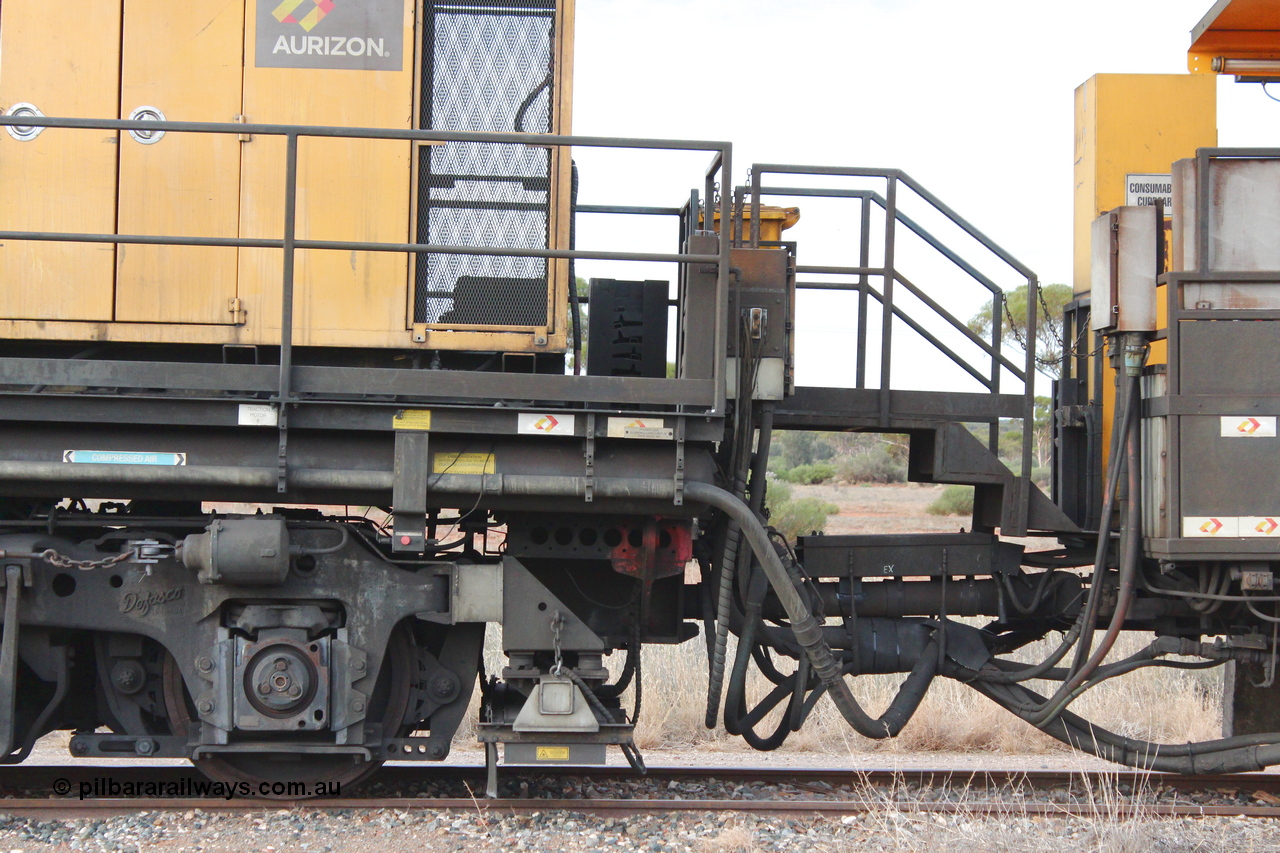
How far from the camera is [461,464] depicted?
457 cm

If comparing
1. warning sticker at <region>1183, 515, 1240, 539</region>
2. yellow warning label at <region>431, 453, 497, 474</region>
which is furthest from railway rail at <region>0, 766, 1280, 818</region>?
yellow warning label at <region>431, 453, 497, 474</region>

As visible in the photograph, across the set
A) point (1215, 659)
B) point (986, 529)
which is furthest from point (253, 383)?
point (1215, 659)

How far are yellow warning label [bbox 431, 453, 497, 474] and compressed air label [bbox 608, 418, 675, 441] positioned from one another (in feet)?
1.93

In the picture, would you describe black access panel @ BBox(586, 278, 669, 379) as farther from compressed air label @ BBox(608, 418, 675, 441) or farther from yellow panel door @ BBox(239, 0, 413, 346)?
yellow panel door @ BBox(239, 0, 413, 346)

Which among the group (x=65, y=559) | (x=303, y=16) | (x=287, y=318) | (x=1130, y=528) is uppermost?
(x=303, y=16)

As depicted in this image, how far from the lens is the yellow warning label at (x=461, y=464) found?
4.57 meters

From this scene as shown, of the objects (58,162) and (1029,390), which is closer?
(58,162)

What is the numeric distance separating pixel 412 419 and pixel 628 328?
1.41m

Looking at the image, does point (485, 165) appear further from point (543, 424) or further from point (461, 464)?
point (461, 464)

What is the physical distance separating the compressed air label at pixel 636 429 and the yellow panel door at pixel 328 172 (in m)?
1.22

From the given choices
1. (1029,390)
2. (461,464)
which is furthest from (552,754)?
(1029,390)

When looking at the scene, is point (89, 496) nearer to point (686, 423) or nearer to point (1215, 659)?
point (686, 423)

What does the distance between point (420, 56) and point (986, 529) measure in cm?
397

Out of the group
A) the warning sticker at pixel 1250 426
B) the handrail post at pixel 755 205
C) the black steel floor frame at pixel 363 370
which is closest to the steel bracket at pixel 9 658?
the black steel floor frame at pixel 363 370
